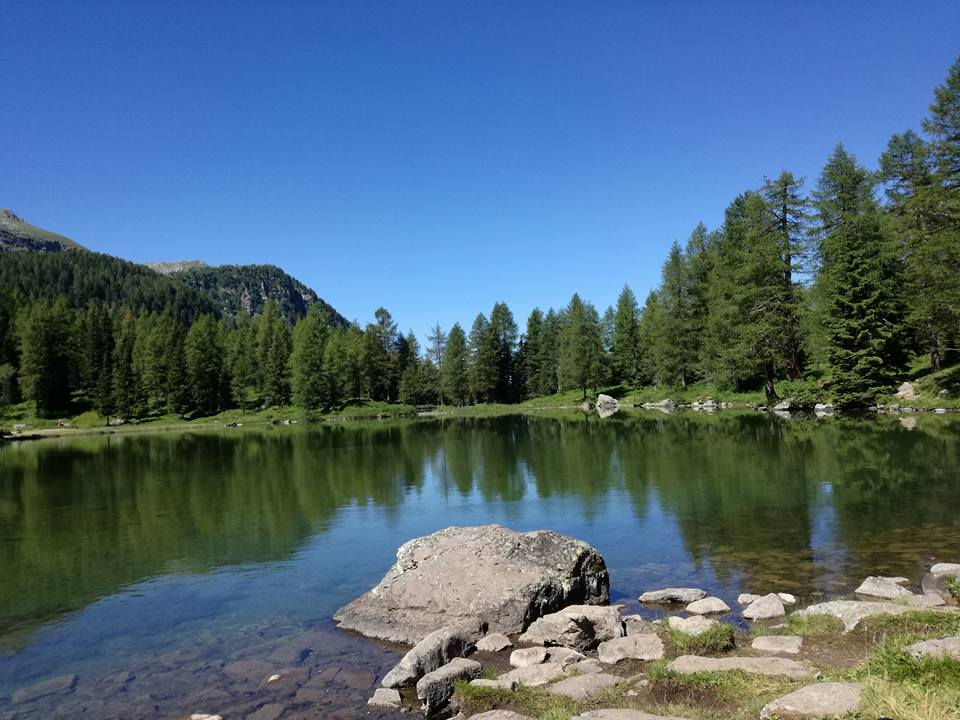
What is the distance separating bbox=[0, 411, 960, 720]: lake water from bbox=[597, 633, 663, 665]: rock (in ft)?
9.11

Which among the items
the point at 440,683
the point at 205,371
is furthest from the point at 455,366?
the point at 440,683

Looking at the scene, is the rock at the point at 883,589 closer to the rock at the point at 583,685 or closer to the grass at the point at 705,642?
the grass at the point at 705,642

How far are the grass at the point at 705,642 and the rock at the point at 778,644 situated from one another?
1.25 feet

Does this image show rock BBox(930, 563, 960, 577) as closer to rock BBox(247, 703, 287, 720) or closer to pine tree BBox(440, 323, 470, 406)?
rock BBox(247, 703, 287, 720)

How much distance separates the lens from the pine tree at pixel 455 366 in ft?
401

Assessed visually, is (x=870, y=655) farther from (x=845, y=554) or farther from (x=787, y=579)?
(x=845, y=554)

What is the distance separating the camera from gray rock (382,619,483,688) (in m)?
10.5

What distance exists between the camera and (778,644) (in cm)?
1014

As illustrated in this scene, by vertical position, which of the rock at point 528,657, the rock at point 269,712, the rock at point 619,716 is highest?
the rock at point 619,716

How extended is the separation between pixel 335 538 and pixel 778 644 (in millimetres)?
15159

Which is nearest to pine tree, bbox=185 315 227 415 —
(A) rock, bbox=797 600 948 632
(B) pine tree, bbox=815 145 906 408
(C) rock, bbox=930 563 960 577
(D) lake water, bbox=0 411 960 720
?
(D) lake water, bbox=0 411 960 720

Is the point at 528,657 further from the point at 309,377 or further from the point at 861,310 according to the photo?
the point at 309,377

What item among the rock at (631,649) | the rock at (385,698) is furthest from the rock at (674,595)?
the rock at (385,698)

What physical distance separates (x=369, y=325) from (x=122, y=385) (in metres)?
44.1
